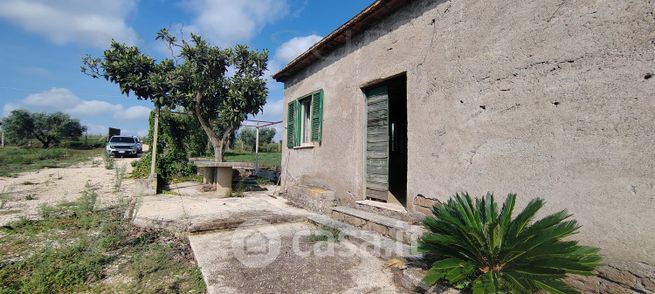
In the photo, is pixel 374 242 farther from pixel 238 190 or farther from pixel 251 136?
pixel 251 136

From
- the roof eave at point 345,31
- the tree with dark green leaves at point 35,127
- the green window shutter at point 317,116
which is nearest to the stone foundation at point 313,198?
the green window shutter at point 317,116

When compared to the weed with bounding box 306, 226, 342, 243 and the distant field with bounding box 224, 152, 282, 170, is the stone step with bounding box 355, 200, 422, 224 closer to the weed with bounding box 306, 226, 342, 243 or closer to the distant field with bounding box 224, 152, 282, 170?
the weed with bounding box 306, 226, 342, 243

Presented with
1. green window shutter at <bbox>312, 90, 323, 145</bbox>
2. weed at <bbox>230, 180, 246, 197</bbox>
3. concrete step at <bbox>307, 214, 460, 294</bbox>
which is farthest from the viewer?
weed at <bbox>230, 180, 246, 197</bbox>

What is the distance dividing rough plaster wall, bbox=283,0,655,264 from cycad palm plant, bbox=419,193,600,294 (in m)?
0.46

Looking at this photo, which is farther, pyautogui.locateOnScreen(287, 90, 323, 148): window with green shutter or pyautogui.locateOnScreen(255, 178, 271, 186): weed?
pyautogui.locateOnScreen(255, 178, 271, 186): weed

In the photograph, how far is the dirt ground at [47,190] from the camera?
5587 mm

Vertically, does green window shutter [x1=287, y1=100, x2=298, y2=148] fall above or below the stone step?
above

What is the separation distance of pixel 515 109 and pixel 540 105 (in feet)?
0.77

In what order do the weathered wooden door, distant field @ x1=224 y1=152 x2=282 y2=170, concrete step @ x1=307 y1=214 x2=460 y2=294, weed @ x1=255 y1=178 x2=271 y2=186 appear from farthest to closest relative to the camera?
distant field @ x1=224 y1=152 x2=282 y2=170 < weed @ x1=255 y1=178 x2=271 y2=186 < the weathered wooden door < concrete step @ x1=307 y1=214 x2=460 y2=294

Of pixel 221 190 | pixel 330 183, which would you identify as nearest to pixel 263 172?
pixel 221 190

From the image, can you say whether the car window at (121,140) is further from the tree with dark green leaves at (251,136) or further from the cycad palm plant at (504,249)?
the cycad palm plant at (504,249)

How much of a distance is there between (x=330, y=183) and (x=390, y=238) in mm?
2389

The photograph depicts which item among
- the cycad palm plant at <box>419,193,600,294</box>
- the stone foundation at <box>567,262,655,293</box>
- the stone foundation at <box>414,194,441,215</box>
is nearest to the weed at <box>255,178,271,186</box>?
the stone foundation at <box>414,194,441,215</box>

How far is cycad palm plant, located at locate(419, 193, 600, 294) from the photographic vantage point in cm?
202
